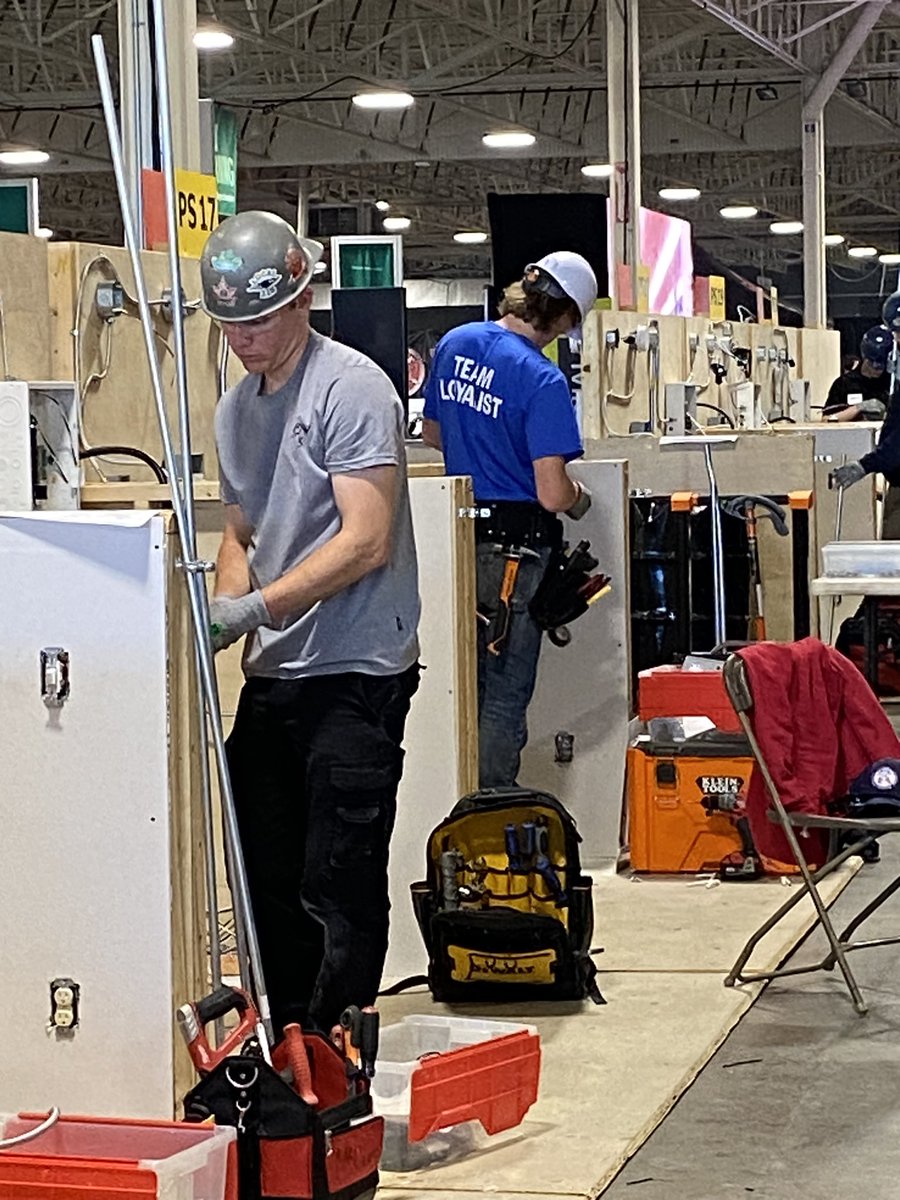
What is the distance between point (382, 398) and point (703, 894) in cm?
253

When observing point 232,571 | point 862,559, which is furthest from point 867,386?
point 232,571

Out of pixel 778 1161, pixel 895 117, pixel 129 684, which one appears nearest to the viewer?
pixel 129 684

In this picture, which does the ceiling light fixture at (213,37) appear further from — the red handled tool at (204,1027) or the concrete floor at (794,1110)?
the red handled tool at (204,1027)

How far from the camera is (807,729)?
4.55m

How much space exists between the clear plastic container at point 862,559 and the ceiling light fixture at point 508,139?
510 inches

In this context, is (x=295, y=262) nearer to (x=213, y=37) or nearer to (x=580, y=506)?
(x=580, y=506)

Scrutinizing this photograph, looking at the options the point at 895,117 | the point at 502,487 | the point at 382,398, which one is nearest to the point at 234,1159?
the point at 382,398

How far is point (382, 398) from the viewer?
3.35m

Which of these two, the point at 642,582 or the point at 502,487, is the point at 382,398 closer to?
the point at 502,487

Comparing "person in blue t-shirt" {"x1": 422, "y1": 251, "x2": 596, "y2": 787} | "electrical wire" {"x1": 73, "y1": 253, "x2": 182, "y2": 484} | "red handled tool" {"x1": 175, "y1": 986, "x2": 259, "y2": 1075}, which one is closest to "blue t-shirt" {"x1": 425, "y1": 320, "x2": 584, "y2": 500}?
"person in blue t-shirt" {"x1": 422, "y1": 251, "x2": 596, "y2": 787}

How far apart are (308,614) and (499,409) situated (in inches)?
66.0

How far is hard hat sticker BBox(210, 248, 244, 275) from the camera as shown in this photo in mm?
3244

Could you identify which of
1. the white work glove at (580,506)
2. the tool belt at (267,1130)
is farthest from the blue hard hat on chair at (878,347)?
the tool belt at (267,1130)

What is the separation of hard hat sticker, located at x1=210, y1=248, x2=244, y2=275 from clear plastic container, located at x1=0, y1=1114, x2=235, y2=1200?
1309mm
